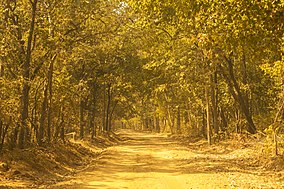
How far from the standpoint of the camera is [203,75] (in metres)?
24.9

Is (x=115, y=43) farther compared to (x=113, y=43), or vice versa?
(x=113, y=43)

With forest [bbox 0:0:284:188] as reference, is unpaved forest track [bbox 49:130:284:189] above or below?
below

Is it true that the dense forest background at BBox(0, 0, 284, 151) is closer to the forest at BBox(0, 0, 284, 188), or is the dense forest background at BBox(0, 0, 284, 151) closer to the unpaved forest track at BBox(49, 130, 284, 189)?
the forest at BBox(0, 0, 284, 188)

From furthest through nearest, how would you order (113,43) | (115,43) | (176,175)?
(113,43)
(115,43)
(176,175)

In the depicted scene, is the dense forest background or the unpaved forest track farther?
the unpaved forest track

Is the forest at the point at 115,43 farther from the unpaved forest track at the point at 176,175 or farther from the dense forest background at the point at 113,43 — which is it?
the unpaved forest track at the point at 176,175

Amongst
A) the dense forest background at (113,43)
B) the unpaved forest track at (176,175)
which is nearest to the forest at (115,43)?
the dense forest background at (113,43)

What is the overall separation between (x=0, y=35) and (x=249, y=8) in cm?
1160

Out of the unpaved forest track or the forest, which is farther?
the unpaved forest track

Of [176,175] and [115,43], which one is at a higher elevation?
[115,43]

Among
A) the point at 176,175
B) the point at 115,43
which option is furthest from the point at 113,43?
the point at 176,175

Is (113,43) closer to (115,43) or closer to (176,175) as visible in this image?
(115,43)

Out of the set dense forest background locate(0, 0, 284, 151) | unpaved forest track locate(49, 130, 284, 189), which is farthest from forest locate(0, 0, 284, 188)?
unpaved forest track locate(49, 130, 284, 189)

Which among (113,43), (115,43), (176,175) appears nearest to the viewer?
(176,175)
